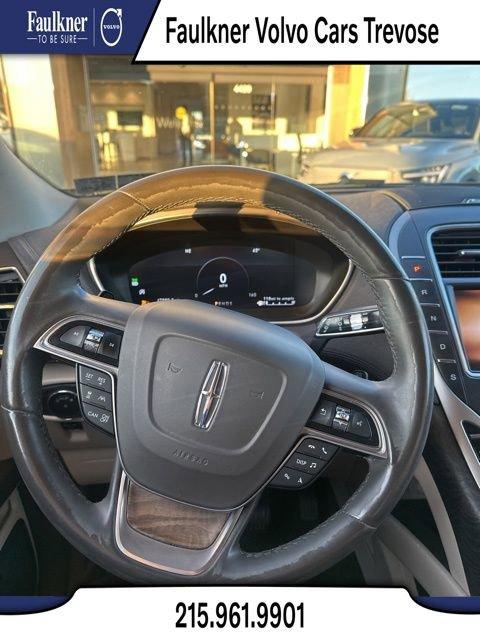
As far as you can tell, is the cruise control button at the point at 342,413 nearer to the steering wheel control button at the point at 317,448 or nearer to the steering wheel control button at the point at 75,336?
the steering wheel control button at the point at 317,448

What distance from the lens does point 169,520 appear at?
1098 millimetres

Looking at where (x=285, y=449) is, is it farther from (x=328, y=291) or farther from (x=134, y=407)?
(x=328, y=291)

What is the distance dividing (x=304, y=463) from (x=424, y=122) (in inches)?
84.7

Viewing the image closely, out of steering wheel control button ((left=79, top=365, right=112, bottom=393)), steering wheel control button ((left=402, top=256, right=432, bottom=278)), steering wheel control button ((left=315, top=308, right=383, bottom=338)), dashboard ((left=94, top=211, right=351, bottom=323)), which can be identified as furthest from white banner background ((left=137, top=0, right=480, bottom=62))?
steering wheel control button ((left=79, top=365, right=112, bottom=393))

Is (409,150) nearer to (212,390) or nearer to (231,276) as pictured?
(231,276)

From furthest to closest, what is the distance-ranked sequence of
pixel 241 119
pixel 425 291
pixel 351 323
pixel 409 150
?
1. pixel 241 119
2. pixel 409 150
3. pixel 425 291
4. pixel 351 323

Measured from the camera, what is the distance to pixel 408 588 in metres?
1.33

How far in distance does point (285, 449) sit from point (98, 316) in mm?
455

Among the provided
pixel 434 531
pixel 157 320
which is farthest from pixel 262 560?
pixel 434 531

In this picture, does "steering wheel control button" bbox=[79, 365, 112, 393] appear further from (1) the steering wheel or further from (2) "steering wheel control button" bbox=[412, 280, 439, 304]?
A: (2) "steering wheel control button" bbox=[412, 280, 439, 304]

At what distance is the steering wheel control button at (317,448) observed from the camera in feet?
3.26

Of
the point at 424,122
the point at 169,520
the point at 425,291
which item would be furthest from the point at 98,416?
the point at 424,122

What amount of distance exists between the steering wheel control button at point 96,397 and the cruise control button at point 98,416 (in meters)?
0.01

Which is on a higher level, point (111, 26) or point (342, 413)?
point (111, 26)
